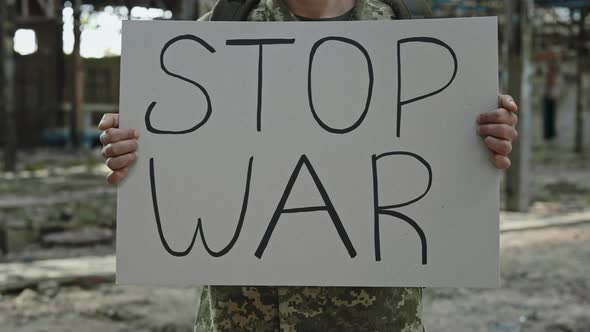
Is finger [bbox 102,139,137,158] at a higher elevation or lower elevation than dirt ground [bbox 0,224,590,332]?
higher

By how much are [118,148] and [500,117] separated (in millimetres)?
675

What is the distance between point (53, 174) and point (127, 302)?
18.6 ft

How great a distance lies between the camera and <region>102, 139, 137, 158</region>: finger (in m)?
1.18

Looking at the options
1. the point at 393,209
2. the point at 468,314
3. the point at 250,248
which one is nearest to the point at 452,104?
the point at 393,209

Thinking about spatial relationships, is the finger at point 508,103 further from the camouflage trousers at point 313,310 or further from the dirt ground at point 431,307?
the dirt ground at point 431,307

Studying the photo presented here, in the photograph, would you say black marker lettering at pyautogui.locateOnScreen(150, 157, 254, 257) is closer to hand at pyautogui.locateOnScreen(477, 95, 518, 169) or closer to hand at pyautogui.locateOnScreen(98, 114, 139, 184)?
hand at pyautogui.locateOnScreen(98, 114, 139, 184)

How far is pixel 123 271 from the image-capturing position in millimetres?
1222

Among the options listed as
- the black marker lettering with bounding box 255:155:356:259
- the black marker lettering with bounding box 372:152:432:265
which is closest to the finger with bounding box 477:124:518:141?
the black marker lettering with bounding box 372:152:432:265

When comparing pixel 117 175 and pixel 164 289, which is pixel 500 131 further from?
pixel 164 289

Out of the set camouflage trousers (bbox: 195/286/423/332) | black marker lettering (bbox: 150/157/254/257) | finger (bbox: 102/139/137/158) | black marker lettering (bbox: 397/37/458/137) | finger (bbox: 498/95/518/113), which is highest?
black marker lettering (bbox: 397/37/458/137)

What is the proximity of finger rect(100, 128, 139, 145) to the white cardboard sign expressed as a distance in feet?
0.07

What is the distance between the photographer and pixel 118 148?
118cm

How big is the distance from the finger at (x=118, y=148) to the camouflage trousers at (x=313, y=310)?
31 centimetres

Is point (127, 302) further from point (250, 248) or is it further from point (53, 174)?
point (53, 174)
